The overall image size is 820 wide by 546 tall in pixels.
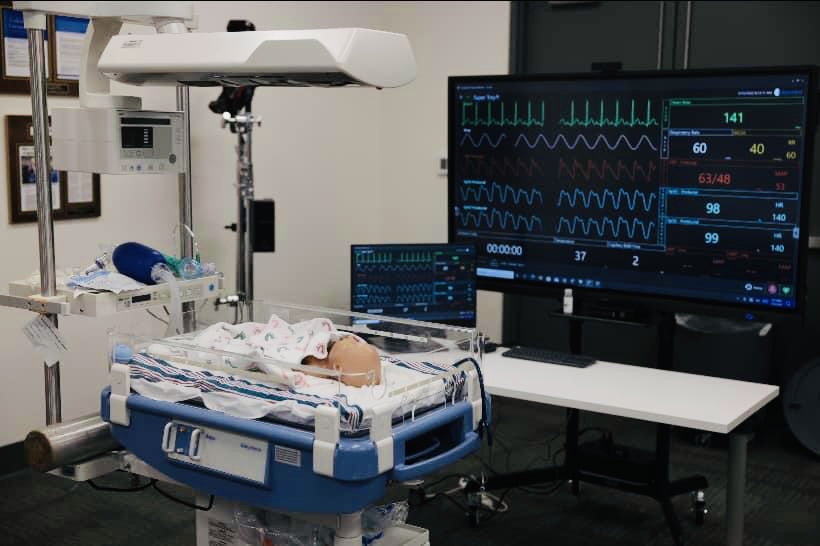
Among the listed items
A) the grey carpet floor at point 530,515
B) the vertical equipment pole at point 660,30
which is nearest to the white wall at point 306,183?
the grey carpet floor at point 530,515

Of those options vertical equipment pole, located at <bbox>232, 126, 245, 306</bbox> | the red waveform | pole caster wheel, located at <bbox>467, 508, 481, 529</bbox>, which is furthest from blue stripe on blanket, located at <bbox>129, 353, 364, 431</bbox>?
vertical equipment pole, located at <bbox>232, 126, 245, 306</bbox>

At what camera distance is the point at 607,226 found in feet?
10.9

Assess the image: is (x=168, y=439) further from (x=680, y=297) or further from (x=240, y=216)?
(x=240, y=216)

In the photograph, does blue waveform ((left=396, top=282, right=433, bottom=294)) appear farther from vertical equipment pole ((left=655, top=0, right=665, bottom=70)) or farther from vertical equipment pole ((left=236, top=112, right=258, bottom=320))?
vertical equipment pole ((left=655, top=0, right=665, bottom=70))

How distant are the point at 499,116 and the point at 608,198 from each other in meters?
0.49

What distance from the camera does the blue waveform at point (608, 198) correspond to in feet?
10.7

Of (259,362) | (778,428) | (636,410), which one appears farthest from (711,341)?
(259,362)

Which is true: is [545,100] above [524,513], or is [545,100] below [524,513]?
above

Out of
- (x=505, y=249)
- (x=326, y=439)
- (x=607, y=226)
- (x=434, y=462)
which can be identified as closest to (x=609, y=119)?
(x=607, y=226)

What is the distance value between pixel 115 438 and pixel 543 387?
48.9 inches

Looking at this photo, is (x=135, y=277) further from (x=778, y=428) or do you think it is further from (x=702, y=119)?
(x=778, y=428)

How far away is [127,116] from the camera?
8.04ft

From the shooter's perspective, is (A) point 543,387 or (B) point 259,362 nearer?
(B) point 259,362

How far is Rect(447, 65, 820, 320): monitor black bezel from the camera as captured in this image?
2.95 meters
